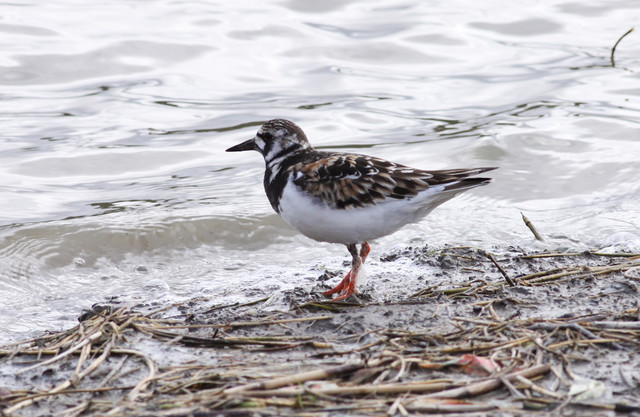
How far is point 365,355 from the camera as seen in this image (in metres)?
2.80

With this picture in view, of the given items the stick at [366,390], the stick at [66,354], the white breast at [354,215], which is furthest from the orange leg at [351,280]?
the stick at [366,390]

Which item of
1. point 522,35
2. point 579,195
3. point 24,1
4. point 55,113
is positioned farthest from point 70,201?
point 522,35

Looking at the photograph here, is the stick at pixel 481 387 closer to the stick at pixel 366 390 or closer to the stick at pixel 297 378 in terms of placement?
the stick at pixel 366 390

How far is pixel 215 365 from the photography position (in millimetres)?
2906

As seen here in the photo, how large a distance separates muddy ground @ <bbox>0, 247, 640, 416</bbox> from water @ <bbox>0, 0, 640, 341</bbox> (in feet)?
2.92

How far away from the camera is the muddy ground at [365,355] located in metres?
2.49

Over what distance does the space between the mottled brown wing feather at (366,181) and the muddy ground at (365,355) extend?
0.52 m

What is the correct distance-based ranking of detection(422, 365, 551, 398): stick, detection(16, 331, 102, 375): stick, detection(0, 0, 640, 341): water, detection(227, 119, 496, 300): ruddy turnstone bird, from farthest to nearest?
detection(0, 0, 640, 341): water, detection(227, 119, 496, 300): ruddy turnstone bird, detection(16, 331, 102, 375): stick, detection(422, 365, 551, 398): stick

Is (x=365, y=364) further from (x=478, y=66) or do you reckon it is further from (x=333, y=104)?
(x=478, y=66)

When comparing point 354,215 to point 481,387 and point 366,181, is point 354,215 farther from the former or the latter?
point 481,387

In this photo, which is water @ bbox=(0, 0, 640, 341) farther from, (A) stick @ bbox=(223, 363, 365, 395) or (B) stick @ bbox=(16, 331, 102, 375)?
(A) stick @ bbox=(223, 363, 365, 395)

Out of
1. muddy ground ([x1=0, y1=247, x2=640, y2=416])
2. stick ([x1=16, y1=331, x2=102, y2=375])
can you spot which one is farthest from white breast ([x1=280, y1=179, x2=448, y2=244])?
stick ([x1=16, y1=331, x2=102, y2=375])

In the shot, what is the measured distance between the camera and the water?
559cm

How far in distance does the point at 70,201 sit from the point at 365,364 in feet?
15.4
